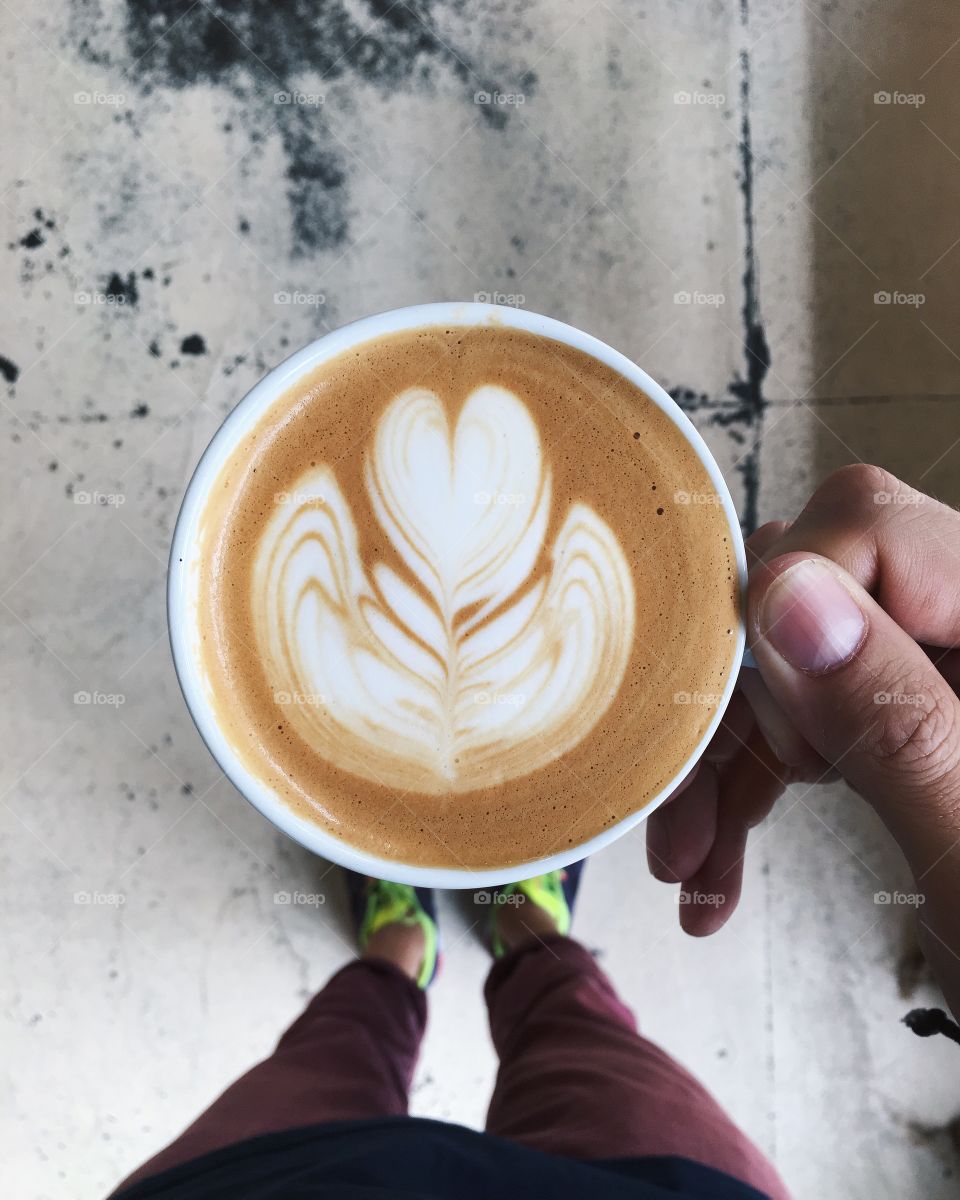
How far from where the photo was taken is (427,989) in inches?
52.6

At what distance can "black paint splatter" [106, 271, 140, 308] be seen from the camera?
1.27 m

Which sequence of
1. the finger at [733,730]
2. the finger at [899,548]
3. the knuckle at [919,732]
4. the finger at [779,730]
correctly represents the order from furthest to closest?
the finger at [733,730] → the finger at [779,730] → the finger at [899,548] → the knuckle at [919,732]

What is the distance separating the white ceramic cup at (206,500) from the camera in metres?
0.74

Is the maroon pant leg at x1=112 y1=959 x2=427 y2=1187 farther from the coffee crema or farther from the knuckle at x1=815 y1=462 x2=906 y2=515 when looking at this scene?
the knuckle at x1=815 y1=462 x2=906 y2=515

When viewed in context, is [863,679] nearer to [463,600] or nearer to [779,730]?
[779,730]

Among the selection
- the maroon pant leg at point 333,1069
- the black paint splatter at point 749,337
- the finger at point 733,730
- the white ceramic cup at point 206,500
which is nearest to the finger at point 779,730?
the finger at point 733,730

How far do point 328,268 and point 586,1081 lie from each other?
3.66 feet

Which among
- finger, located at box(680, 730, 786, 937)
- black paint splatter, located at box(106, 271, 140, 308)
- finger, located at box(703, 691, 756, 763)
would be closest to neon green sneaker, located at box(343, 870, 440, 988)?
finger, located at box(680, 730, 786, 937)

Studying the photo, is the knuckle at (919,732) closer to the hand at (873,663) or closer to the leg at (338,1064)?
the hand at (873,663)

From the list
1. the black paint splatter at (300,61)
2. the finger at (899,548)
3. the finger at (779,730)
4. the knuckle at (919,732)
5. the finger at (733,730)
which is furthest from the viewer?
the black paint splatter at (300,61)

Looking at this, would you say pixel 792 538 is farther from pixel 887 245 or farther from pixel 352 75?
pixel 352 75

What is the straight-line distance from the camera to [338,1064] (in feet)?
3.55

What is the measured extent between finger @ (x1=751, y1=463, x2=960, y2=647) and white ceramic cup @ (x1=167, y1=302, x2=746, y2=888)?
17 centimetres

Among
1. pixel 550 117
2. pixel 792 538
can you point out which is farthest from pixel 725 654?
pixel 550 117
